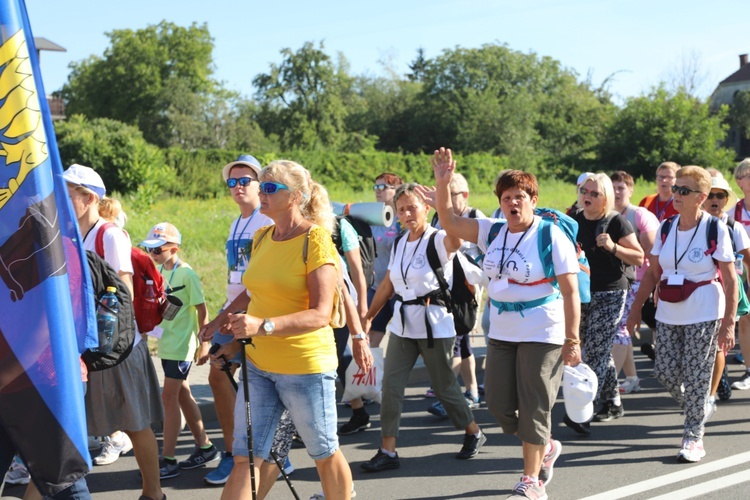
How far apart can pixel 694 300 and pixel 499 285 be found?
172cm

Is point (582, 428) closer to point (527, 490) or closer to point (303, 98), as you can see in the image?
point (527, 490)

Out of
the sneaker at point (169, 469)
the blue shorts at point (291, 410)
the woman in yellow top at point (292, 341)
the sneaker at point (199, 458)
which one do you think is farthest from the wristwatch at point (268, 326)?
the sneaker at point (199, 458)

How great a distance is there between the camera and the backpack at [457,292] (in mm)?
6148

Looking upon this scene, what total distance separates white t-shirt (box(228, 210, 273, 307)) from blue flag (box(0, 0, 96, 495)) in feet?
7.53

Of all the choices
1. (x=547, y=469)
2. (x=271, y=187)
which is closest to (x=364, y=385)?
(x=547, y=469)

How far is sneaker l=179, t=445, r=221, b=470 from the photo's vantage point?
19.8 ft

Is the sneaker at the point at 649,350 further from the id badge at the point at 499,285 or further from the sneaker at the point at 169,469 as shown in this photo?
the sneaker at the point at 169,469

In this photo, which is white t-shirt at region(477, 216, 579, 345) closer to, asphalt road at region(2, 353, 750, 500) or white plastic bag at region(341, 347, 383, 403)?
asphalt road at region(2, 353, 750, 500)

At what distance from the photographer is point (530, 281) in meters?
5.03

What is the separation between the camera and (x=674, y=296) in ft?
20.1

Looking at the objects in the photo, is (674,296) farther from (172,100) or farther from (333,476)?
(172,100)

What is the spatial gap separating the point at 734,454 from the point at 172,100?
6183 cm

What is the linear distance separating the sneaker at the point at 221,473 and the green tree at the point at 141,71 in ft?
221

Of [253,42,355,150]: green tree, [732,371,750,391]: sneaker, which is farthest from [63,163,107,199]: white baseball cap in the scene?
[253,42,355,150]: green tree
